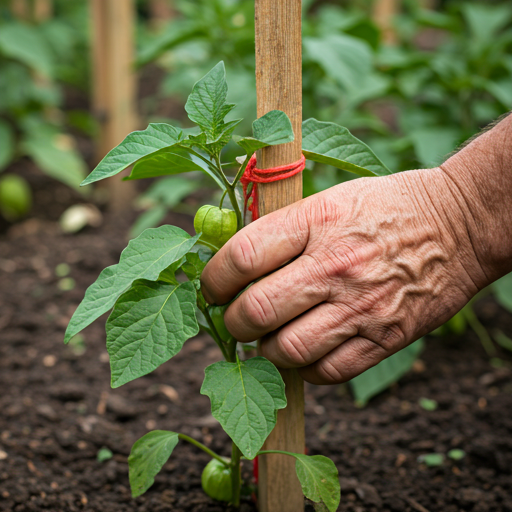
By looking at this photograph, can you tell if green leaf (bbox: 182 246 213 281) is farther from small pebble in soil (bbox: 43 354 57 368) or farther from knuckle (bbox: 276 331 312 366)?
small pebble in soil (bbox: 43 354 57 368)

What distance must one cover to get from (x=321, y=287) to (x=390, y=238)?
6.0 inches

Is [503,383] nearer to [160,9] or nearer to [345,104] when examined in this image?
[345,104]

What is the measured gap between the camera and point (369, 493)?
1226 millimetres

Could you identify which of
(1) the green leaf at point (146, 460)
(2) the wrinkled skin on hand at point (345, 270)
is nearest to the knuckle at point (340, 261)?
(2) the wrinkled skin on hand at point (345, 270)

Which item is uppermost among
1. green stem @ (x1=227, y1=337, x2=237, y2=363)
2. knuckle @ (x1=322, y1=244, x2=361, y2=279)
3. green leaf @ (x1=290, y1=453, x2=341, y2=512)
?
knuckle @ (x1=322, y1=244, x2=361, y2=279)

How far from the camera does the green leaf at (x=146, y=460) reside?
Answer: 0.98m

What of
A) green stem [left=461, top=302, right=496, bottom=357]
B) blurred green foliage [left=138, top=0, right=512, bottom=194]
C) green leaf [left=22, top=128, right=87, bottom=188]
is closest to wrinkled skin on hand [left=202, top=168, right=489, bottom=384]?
blurred green foliage [left=138, top=0, right=512, bottom=194]

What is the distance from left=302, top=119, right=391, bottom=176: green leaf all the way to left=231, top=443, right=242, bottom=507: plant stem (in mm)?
580

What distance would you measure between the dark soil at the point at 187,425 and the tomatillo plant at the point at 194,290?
32 centimetres

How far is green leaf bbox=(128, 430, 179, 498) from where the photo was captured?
38.5 inches

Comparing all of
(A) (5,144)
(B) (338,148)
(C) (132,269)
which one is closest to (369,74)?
(B) (338,148)

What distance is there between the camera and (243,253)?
88 cm

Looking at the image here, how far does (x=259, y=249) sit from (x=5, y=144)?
8.70 ft

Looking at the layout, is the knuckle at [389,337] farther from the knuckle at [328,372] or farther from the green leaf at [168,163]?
the green leaf at [168,163]
